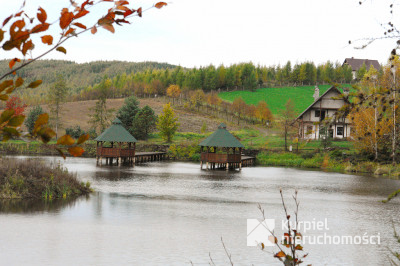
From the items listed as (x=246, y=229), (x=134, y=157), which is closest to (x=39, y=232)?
(x=246, y=229)

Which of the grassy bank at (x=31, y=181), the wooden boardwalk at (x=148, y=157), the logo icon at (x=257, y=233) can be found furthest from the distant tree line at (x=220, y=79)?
the logo icon at (x=257, y=233)

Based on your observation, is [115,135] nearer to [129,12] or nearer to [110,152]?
[110,152]

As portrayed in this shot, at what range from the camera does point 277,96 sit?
9338cm

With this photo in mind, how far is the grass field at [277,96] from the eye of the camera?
3447 inches

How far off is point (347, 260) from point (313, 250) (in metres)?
1.08

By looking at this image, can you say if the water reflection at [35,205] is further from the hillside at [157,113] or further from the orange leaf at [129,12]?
the hillside at [157,113]

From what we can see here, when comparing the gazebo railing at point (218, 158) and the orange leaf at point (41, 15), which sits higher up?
the orange leaf at point (41, 15)

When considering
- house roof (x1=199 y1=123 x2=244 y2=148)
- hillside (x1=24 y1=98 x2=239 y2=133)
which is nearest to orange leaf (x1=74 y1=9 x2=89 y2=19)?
house roof (x1=199 y1=123 x2=244 y2=148)

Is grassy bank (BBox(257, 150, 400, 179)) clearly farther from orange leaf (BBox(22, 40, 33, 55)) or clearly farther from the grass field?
the grass field

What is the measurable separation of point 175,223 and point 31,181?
7250mm

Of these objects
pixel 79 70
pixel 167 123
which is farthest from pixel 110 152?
pixel 79 70

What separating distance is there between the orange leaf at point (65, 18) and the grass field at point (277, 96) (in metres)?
82.0

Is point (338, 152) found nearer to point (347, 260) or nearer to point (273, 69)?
point (347, 260)

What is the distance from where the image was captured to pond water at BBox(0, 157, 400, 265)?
10625 millimetres
